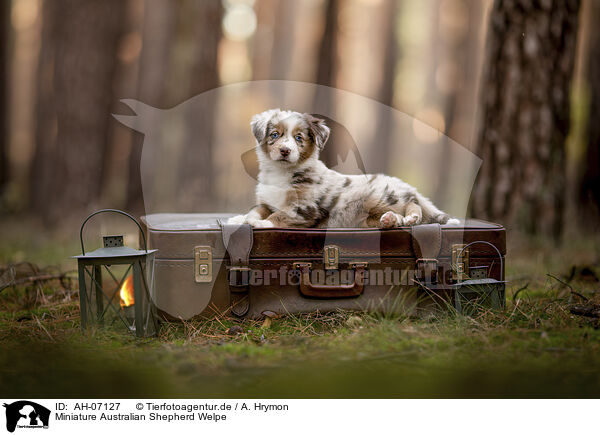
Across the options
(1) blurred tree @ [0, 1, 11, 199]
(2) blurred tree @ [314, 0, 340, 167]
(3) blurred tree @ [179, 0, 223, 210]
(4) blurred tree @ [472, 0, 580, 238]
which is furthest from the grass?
(1) blurred tree @ [0, 1, 11, 199]

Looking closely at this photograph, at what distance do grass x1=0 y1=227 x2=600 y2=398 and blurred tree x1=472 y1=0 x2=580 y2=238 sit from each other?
2.15 m

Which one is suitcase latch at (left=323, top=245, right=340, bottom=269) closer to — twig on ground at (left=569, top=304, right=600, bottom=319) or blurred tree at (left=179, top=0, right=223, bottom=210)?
twig on ground at (left=569, top=304, right=600, bottom=319)

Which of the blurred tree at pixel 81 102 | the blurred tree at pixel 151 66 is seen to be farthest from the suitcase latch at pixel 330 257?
the blurred tree at pixel 81 102

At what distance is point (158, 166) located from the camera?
9094 mm

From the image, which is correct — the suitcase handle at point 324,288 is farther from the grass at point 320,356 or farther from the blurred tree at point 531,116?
the blurred tree at point 531,116

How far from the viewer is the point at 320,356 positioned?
234 centimetres

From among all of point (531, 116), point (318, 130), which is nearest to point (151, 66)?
point (531, 116)

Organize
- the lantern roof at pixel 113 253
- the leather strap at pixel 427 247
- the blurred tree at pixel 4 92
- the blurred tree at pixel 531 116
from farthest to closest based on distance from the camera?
the blurred tree at pixel 4 92
the blurred tree at pixel 531 116
the leather strap at pixel 427 247
the lantern roof at pixel 113 253

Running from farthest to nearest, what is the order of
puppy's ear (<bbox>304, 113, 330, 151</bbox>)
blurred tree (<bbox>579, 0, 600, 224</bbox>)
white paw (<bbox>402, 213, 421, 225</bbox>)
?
blurred tree (<bbox>579, 0, 600, 224</bbox>)
puppy's ear (<bbox>304, 113, 330, 151</bbox>)
white paw (<bbox>402, 213, 421, 225</bbox>)

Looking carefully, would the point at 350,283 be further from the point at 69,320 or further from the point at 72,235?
the point at 72,235

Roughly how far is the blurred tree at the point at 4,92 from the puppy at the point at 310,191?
980 centimetres

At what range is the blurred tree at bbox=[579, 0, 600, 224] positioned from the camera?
601cm

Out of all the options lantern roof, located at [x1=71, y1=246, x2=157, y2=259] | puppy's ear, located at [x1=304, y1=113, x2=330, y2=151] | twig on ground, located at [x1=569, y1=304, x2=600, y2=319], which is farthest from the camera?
puppy's ear, located at [x1=304, y1=113, x2=330, y2=151]

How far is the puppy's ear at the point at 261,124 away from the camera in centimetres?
321
